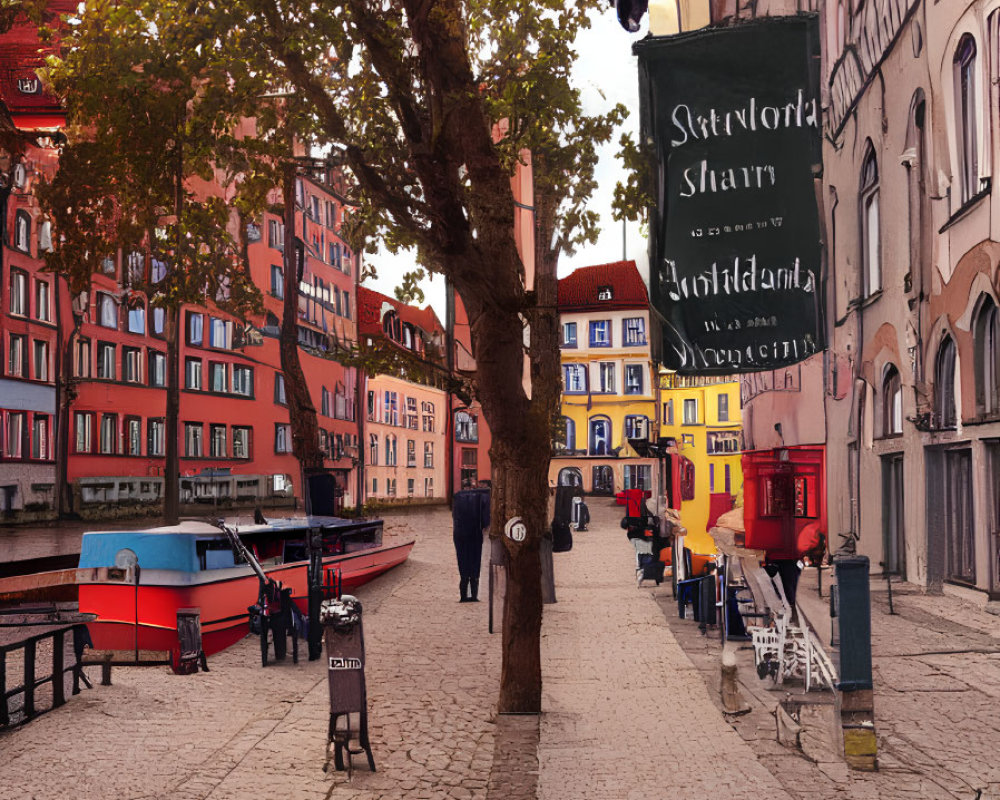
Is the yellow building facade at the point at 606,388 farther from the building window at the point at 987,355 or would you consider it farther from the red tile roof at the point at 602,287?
the building window at the point at 987,355

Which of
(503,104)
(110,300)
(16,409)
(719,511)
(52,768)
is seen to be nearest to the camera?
(52,768)

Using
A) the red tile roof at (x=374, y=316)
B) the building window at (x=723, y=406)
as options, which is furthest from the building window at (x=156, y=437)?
the building window at (x=723, y=406)

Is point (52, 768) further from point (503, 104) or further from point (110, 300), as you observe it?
point (110, 300)

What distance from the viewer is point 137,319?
64.8ft

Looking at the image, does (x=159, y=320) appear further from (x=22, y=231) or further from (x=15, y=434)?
(x=15, y=434)

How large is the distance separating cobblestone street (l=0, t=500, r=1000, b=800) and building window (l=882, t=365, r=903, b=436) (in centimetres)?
123

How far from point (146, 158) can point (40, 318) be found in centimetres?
940

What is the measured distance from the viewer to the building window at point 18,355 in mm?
17375

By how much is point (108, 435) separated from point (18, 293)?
2663 mm

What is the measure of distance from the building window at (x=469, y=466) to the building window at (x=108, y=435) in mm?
10780

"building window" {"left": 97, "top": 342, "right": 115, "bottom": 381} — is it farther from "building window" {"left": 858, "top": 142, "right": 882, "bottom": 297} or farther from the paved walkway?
"building window" {"left": 858, "top": 142, "right": 882, "bottom": 297}

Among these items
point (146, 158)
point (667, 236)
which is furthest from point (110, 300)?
point (667, 236)

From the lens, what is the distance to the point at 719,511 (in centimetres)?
1096

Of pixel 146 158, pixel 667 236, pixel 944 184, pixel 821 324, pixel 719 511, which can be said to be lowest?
pixel 719 511
